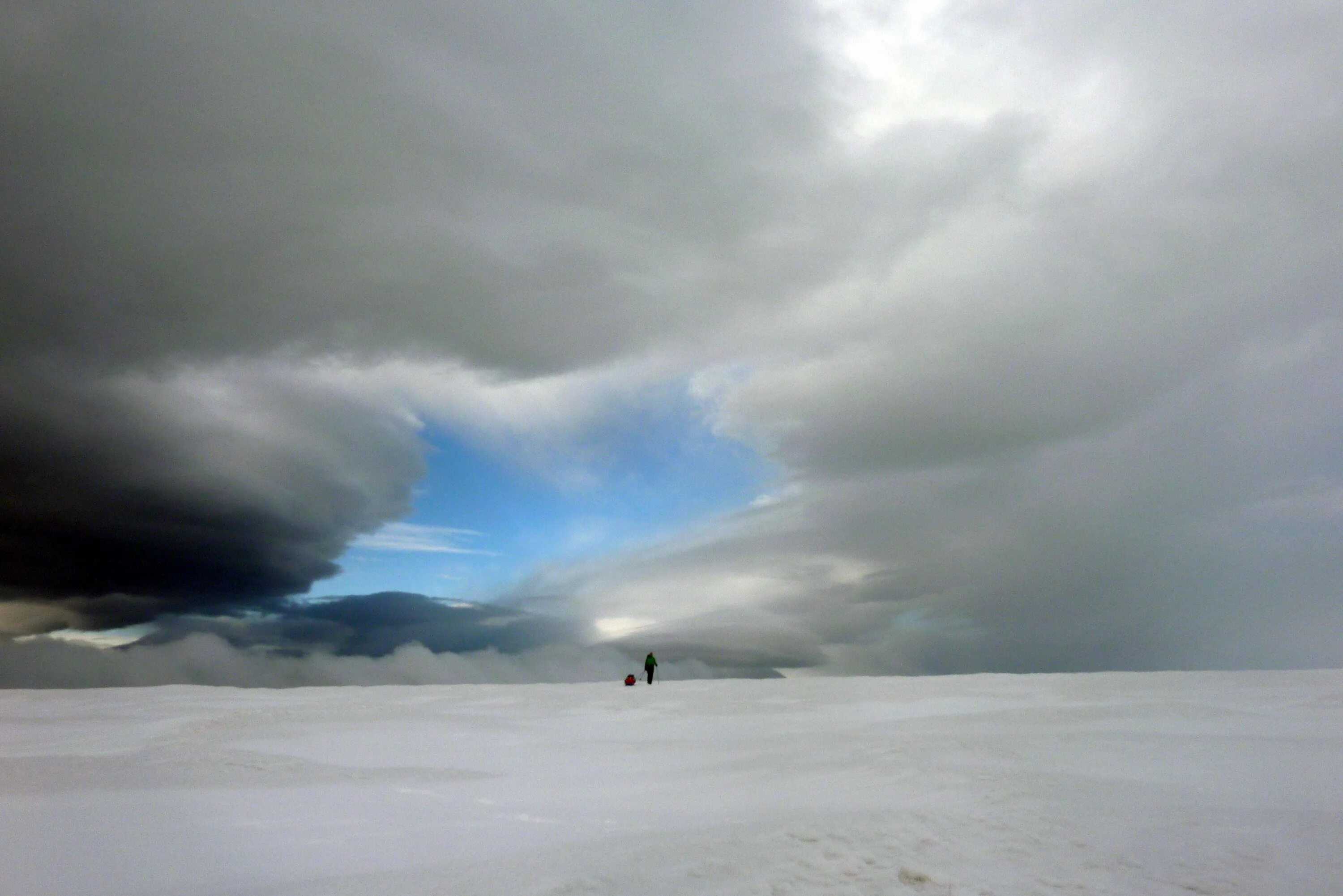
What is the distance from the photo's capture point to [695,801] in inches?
472

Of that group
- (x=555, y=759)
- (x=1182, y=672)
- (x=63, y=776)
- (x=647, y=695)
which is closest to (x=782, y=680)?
(x=647, y=695)

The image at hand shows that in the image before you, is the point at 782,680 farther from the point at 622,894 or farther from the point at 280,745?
the point at 622,894

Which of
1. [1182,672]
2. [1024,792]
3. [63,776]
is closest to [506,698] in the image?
[63,776]

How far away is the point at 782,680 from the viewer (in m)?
33.7

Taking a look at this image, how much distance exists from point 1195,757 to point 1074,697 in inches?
402

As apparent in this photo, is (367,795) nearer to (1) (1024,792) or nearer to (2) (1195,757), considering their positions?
(1) (1024,792)

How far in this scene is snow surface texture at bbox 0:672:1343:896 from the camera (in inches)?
328

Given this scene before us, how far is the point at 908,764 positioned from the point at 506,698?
58.7 feet

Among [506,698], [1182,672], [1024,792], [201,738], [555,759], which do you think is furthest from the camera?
[1182,672]

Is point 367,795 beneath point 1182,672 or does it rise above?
beneath

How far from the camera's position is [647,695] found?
2848 centimetres

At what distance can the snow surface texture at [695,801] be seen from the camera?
832 centimetres

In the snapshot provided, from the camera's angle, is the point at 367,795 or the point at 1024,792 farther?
the point at 367,795

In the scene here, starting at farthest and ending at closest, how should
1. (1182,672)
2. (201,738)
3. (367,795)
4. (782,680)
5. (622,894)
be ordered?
(782,680) → (1182,672) → (201,738) → (367,795) → (622,894)
